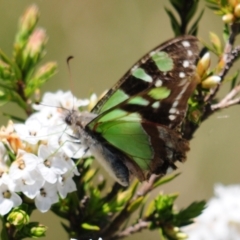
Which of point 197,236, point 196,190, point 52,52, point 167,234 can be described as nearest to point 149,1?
point 52,52

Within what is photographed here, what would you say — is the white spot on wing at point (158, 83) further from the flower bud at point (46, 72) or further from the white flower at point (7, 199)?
the white flower at point (7, 199)

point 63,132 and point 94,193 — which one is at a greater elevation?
point 63,132

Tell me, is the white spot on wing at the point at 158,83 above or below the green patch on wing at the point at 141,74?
below

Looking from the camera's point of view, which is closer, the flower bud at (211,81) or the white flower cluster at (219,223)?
the flower bud at (211,81)

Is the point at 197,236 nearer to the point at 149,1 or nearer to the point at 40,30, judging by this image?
the point at 40,30

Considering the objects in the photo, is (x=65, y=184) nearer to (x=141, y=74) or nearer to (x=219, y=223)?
(x=141, y=74)

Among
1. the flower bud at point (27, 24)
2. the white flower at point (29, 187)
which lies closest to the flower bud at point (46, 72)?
the flower bud at point (27, 24)
